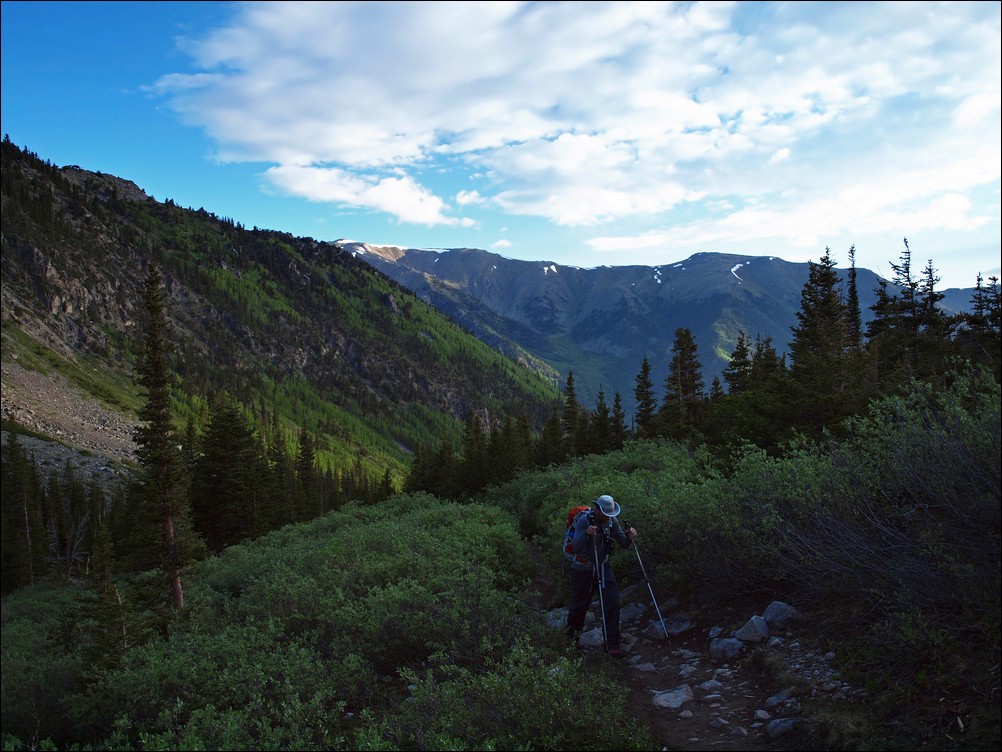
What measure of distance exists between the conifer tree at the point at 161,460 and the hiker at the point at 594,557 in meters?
14.9

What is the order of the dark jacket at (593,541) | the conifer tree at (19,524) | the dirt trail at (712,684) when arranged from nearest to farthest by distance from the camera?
the dirt trail at (712,684) → the dark jacket at (593,541) → the conifer tree at (19,524)

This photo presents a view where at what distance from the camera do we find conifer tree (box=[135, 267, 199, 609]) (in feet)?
58.4

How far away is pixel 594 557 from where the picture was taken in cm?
916

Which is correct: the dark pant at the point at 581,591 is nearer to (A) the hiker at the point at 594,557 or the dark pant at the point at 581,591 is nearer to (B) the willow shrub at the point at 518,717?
(A) the hiker at the point at 594,557

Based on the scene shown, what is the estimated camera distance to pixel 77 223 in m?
176

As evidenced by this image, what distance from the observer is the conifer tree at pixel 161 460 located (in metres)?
17.8

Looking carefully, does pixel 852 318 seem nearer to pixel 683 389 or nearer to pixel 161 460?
pixel 683 389

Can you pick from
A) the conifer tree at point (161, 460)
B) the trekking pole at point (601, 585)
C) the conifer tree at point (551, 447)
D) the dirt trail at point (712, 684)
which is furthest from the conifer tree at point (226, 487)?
the dirt trail at point (712, 684)

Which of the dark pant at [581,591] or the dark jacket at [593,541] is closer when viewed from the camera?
the dark pant at [581,591]

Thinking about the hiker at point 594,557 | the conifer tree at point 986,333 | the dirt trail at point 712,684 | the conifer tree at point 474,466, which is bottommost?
the conifer tree at point 474,466

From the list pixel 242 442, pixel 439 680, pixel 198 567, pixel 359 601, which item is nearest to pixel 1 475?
pixel 242 442

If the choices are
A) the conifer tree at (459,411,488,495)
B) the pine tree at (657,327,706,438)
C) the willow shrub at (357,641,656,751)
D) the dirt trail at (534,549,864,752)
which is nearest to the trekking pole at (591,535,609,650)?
the dirt trail at (534,549,864,752)

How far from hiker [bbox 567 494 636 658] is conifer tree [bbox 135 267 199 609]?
48.8 ft

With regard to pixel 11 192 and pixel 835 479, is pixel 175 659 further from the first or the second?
pixel 11 192
